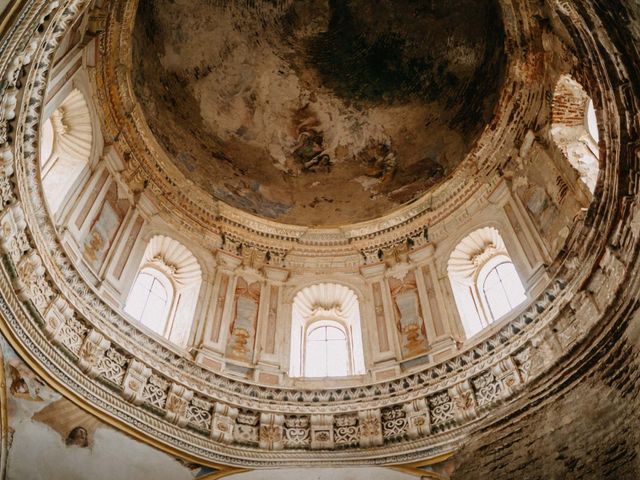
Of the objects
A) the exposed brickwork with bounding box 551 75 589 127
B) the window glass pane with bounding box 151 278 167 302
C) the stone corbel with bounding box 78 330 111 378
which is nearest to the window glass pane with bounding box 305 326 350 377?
the window glass pane with bounding box 151 278 167 302

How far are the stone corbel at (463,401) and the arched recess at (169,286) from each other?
4549 millimetres

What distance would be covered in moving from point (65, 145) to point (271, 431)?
5807 mm

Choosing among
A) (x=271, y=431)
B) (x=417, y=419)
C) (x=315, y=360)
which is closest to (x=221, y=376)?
(x=271, y=431)

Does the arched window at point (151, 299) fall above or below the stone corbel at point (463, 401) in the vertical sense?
above

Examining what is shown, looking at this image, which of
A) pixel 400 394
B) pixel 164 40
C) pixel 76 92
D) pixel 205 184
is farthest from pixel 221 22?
pixel 400 394

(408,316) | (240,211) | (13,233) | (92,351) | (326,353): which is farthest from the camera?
(240,211)

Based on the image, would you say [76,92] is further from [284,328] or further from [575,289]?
[575,289]

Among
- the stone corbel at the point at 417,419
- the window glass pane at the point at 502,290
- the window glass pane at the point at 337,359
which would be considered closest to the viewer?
the stone corbel at the point at 417,419

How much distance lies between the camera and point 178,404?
8969 mm

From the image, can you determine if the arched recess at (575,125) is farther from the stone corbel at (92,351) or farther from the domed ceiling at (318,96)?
the stone corbel at (92,351)

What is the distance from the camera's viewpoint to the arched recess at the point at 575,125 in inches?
381

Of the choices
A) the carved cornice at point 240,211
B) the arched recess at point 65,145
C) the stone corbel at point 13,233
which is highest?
the carved cornice at point 240,211

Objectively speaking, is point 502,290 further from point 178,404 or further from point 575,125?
point 178,404

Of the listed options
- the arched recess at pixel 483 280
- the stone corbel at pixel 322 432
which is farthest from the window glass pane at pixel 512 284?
the stone corbel at pixel 322 432
